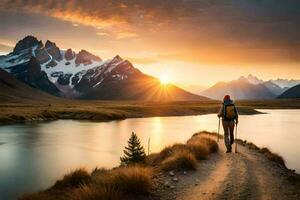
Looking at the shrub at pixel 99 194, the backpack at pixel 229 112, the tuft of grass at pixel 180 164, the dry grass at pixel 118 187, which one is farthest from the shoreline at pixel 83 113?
the shrub at pixel 99 194

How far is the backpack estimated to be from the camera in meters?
24.0

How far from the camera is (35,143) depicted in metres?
51.6

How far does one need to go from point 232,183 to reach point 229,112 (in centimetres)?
941

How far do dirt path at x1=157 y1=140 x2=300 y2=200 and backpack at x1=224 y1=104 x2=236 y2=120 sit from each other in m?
4.31

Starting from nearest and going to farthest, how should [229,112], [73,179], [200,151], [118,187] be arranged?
[118,187] < [73,179] < [200,151] < [229,112]

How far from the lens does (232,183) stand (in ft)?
50.4

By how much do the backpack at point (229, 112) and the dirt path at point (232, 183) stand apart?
431 cm

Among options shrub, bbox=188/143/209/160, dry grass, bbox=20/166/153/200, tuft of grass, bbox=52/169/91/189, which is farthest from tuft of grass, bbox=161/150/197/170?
tuft of grass, bbox=52/169/91/189

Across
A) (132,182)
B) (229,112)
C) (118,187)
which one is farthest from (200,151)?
(118,187)

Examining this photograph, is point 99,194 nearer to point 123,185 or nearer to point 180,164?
point 123,185

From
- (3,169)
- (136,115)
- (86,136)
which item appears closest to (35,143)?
(86,136)

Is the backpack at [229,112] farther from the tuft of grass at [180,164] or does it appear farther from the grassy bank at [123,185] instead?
the tuft of grass at [180,164]

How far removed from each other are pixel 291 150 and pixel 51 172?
25700 mm

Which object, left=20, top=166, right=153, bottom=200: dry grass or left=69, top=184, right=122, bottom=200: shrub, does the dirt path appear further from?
left=69, top=184, right=122, bottom=200: shrub
